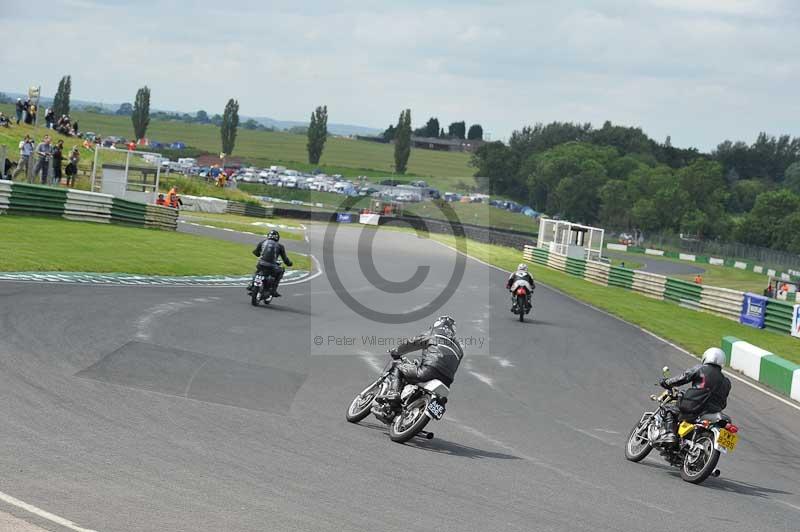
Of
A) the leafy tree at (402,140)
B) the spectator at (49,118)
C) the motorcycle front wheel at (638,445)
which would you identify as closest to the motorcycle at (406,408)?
the motorcycle front wheel at (638,445)

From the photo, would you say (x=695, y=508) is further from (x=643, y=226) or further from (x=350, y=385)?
(x=643, y=226)

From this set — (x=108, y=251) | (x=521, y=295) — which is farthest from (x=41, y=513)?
(x=108, y=251)

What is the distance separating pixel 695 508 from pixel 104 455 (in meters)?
5.60

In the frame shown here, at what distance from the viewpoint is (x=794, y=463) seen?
14.3 metres

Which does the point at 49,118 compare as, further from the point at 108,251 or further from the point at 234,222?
the point at 108,251

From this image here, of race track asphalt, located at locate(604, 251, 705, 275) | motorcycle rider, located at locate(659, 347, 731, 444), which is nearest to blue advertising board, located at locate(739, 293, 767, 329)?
motorcycle rider, located at locate(659, 347, 731, 444)

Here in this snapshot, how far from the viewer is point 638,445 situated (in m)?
12.8

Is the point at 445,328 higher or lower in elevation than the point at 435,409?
higher

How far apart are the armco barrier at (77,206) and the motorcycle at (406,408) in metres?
24.2

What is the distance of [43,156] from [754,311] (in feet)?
89.7

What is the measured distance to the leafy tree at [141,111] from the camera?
135 m

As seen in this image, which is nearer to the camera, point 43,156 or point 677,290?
point 43,156

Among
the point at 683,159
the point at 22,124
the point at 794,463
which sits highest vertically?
the point at 683,159

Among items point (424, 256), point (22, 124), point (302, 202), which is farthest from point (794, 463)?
point (302, 202)
